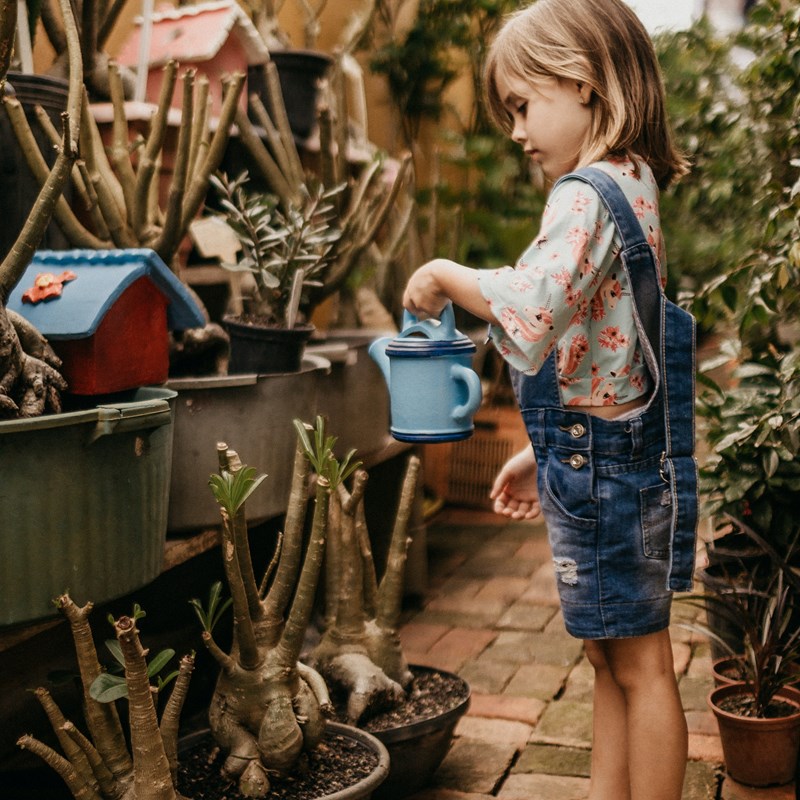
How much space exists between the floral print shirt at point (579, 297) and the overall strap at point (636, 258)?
1 centimetres

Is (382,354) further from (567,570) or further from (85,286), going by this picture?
(85,286)

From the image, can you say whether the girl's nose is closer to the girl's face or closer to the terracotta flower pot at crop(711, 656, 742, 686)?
the girl's face

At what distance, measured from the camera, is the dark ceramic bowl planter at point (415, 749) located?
2143mm

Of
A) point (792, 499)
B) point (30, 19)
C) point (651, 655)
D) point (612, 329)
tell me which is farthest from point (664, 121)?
point (30, 19)

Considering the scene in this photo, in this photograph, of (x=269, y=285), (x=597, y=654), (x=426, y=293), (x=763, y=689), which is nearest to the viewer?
(x=426, y=293)

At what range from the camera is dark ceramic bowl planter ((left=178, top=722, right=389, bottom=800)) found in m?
1.82

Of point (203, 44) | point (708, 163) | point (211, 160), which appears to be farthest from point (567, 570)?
point (708, 163)

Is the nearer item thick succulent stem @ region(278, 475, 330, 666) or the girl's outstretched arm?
the girl's outstretched arm

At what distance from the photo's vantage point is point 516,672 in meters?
3.01

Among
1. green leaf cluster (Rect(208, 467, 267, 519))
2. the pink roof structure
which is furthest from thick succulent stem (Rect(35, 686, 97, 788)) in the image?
the pink roof structure

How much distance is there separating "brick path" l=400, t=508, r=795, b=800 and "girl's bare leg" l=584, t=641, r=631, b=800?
38 centimetres

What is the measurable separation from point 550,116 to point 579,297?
0.32 m

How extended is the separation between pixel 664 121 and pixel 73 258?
1.10 meters

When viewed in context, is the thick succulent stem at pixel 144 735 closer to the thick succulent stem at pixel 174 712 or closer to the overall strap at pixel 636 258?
the thick succulent stem at pixel 174 712
